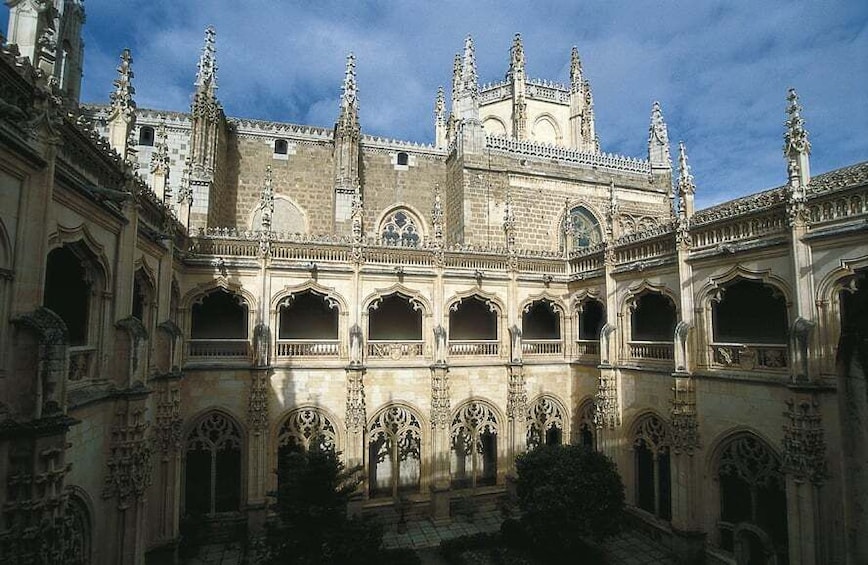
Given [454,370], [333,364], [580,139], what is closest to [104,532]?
[333,364]

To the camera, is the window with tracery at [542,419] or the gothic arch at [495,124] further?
the gothic arch at [495,124]

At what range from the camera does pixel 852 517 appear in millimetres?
9938

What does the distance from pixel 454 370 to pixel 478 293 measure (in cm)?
321

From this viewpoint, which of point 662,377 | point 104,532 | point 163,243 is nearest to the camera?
point 104,532

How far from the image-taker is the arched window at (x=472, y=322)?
68.2ft

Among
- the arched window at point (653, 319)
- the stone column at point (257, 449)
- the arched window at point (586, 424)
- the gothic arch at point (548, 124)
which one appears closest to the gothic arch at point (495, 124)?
the gothic arch at point (548, 124)

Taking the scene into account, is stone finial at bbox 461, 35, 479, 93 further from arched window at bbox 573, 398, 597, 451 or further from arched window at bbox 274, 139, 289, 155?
arched window at bbox 573, 398, 597, 451

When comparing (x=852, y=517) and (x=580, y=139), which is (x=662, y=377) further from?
(x=580, y=139)

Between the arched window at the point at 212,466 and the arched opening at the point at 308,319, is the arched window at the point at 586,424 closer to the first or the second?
the arched opening at the point at 308,319

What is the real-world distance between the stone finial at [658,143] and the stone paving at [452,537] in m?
19.8

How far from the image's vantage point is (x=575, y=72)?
37.5 m

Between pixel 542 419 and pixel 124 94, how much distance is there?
1748 centimetres

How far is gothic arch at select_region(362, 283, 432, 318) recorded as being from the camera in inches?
676

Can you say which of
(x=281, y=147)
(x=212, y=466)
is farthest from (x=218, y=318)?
(x=281, y=147)
